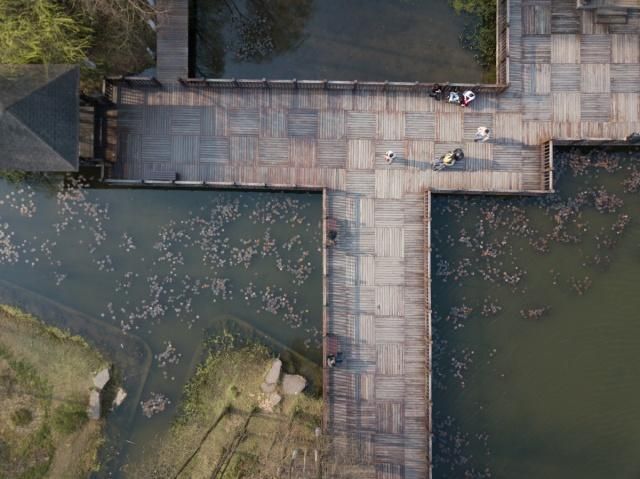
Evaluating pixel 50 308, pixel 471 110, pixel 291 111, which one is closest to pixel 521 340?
pixel 471 110

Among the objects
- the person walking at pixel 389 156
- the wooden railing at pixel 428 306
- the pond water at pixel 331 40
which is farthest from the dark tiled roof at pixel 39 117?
the wooden railing at pixel 428 306

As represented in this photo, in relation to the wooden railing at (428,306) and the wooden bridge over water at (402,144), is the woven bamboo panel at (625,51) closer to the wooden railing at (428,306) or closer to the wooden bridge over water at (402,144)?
the wooden bridge over water at (402,144)

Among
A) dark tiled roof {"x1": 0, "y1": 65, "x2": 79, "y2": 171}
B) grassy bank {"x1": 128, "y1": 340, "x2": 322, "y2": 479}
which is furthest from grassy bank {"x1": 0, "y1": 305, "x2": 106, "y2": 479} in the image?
dark tiled roof {"x1": 0, "y1": 65, "x2": 79, "y2": 171}

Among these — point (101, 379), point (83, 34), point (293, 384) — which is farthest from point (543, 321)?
point (83, 34)

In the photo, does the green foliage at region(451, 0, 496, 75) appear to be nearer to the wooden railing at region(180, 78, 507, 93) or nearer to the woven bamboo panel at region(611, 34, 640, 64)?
the wooden railing at region(180, 78, 507, 93)

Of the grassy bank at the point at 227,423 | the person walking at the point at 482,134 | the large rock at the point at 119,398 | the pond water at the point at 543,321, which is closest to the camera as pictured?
the person walking at the point at 482,134

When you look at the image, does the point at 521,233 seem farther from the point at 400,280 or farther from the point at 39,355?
the point at 39,355
